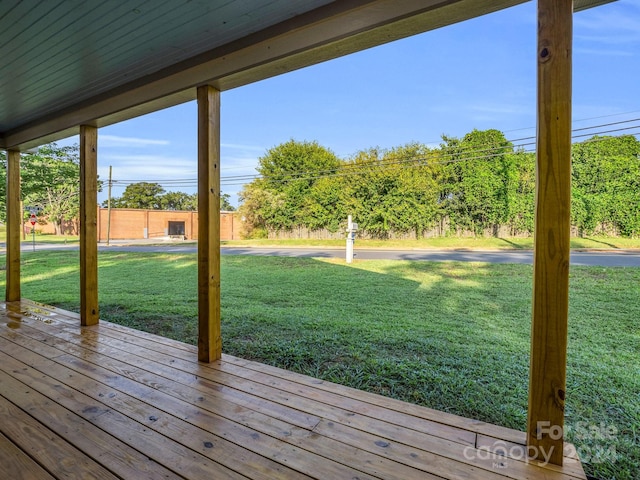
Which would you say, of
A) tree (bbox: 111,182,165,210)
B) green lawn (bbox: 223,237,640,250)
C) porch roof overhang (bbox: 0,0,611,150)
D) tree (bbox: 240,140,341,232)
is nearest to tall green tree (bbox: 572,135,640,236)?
green lawn (bbox: 223,237,640,250)

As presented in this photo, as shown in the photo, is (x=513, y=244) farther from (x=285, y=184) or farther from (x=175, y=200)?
(x=175, y=200)

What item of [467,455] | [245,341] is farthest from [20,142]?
[467,455]

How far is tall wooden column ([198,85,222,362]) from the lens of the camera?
2.17m

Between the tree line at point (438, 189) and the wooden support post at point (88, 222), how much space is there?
5120mm

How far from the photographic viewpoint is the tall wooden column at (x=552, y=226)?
1183 millimetres

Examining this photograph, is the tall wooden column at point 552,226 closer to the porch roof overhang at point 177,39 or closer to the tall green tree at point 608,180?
the porch roof overhang at point 177,39

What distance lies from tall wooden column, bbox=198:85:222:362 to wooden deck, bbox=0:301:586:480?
0.22 metres

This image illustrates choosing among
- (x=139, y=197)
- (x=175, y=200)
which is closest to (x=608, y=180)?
(x=175, y=200)

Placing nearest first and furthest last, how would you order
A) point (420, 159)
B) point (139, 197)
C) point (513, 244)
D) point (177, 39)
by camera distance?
point (177, 39)
point (513, 244)
point (420, 159)
point (139, 197)

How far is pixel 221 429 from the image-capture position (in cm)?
145

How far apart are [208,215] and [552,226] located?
6.06 ft

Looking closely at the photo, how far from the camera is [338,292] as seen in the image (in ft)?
15.4

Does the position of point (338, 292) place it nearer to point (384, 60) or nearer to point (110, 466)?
point (110, 466)

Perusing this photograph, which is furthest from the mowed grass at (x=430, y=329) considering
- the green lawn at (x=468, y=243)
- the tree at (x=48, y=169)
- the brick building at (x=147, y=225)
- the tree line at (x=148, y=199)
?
the tree line at (x=148, y=199)
